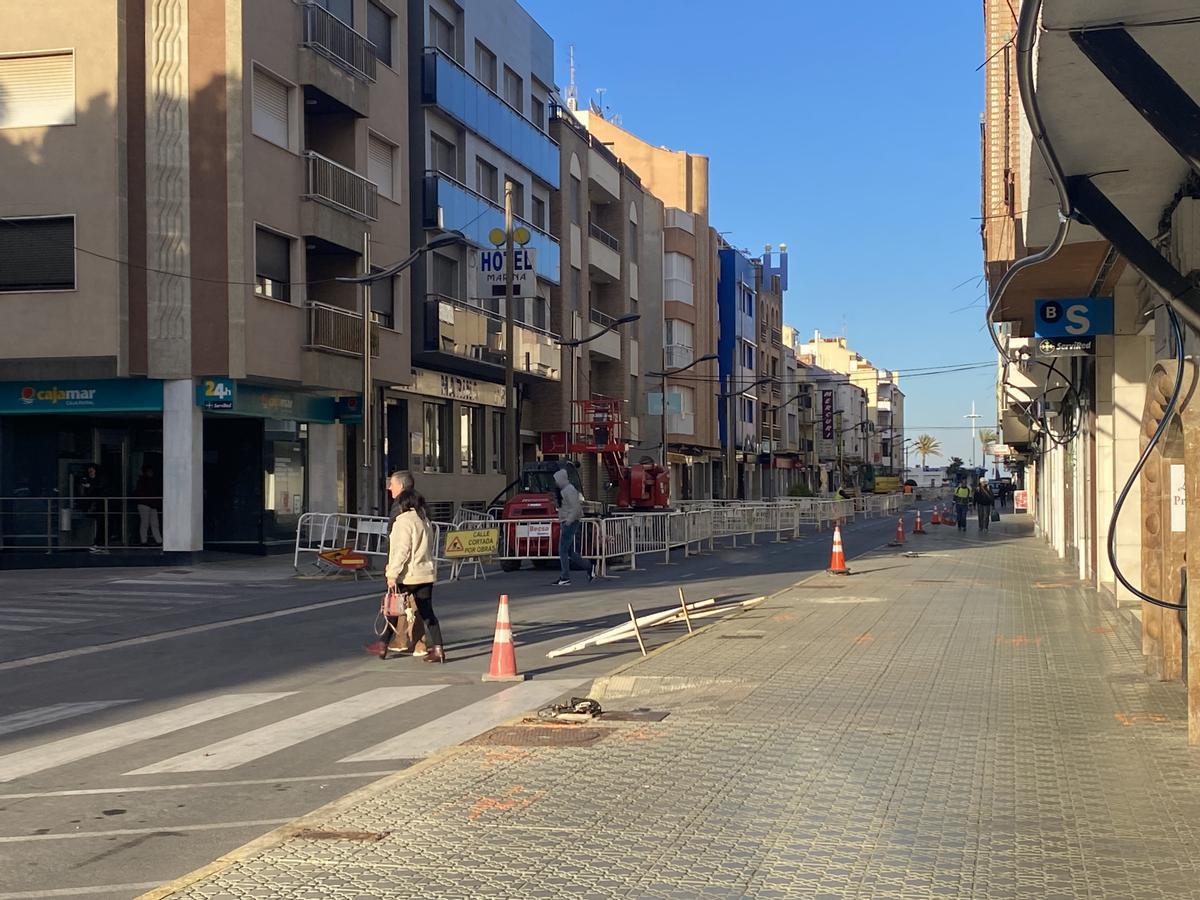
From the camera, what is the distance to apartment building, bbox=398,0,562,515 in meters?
35.2

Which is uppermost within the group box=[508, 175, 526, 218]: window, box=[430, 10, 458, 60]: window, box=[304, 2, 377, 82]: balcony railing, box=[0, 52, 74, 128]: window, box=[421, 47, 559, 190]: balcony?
box=[430, 10, 458, 60]: window

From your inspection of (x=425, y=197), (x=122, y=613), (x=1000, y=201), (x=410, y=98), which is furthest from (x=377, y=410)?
(x=1000, y=201)

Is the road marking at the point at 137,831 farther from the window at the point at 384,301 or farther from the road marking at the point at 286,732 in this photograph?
the window at the point at 384,301

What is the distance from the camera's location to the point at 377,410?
33531mm

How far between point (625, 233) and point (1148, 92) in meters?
49.4

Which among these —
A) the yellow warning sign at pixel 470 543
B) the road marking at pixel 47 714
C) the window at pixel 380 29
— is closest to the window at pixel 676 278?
the window at pixel 380 29

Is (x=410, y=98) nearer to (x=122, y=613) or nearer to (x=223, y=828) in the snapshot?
(x=122, y=613)

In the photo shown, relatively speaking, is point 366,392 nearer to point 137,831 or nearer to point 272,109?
point 272,109

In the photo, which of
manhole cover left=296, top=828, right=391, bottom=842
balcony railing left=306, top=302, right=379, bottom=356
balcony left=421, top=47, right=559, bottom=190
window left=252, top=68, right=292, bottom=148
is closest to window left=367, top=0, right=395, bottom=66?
balcony left=421, top=47, right=559, bottom=190

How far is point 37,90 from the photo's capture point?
25.7 m

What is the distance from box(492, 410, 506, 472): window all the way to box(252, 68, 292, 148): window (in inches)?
607

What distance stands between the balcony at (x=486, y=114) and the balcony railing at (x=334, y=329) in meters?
8.30

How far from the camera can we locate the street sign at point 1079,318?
555 inches

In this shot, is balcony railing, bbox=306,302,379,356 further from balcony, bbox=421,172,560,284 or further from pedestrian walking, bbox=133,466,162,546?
balcony, bbox=421,172,560,284
